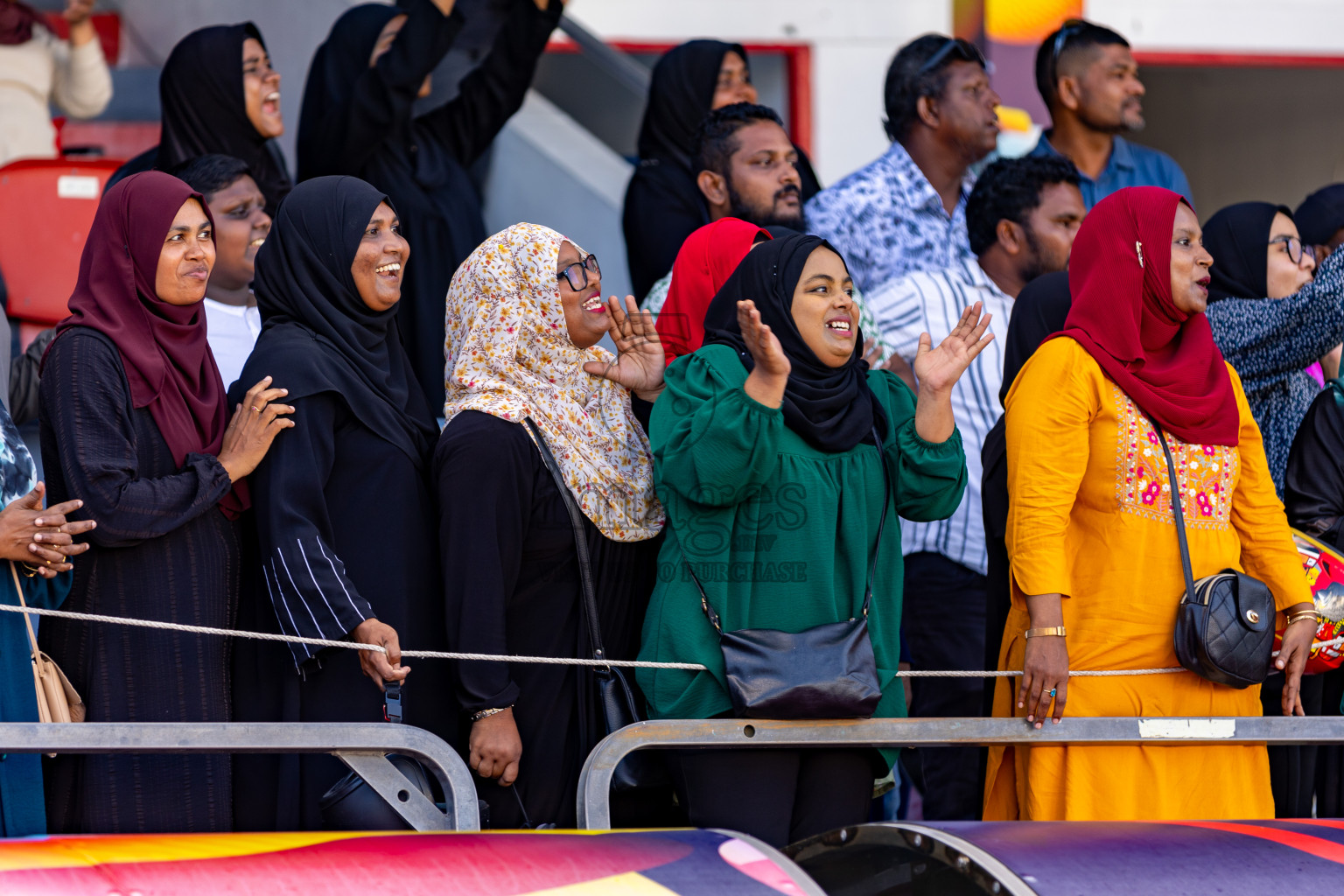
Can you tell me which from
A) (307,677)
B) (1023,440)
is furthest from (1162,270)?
(307,677)

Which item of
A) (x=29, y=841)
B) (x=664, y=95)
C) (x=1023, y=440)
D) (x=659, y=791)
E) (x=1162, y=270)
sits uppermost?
(x=664, y=95)

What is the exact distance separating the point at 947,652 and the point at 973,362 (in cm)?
86

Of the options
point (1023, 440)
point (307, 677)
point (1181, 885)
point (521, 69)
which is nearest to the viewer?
point (1181, 885)

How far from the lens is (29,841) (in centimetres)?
245

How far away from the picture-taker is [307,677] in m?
3.36

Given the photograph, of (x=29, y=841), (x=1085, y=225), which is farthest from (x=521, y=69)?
(x=29, y=841)

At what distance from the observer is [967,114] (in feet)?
18.0

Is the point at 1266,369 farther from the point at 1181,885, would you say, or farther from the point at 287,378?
the point at 287,378

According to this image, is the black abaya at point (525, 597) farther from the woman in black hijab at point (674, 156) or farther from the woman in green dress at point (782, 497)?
the woman in black hijab at point (674, 156)

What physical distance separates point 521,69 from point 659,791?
3.47 metres

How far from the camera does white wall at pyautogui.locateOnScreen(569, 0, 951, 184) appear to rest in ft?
28.7

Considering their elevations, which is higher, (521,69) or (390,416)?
(521,69)

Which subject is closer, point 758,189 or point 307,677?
point 307,677

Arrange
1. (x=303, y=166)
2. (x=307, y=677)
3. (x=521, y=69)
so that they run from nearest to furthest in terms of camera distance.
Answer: (x=307, y=677), (x=303, y=166), (x=521, y=69)
